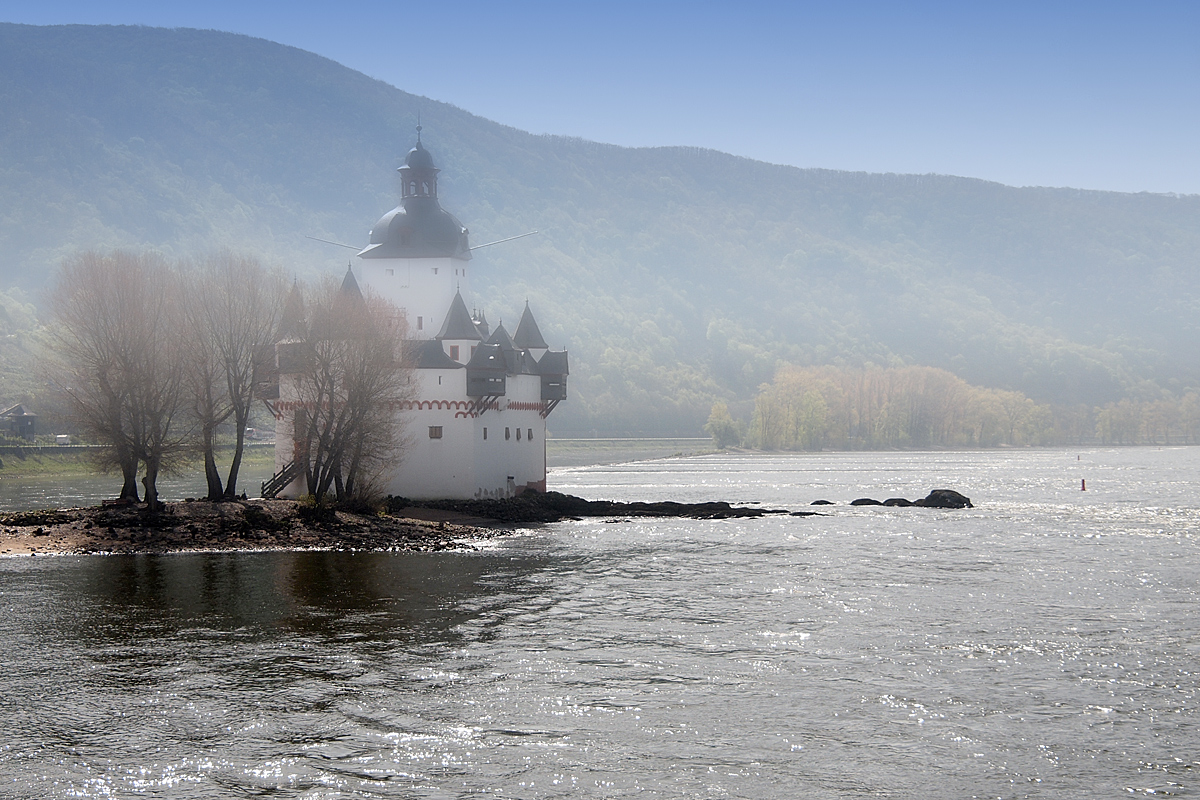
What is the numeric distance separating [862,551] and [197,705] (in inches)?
1203

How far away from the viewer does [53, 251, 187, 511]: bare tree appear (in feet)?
149

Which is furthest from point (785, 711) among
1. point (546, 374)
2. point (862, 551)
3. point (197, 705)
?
point (546, 374)

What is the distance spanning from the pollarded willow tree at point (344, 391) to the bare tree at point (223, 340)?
256cm

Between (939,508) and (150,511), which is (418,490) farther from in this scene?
(939,508)

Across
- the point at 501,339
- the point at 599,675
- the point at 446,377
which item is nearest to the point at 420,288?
the point at 501,339

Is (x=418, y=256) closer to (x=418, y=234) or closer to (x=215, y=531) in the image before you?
(x=418, y=234)

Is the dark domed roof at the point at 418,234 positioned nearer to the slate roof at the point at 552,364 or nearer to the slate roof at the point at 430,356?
the slate roof at the point at 430,356

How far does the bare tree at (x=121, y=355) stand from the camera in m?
45.5

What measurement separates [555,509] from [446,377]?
9.17 metres

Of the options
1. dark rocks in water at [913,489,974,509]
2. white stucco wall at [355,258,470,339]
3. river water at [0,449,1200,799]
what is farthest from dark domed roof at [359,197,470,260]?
dark rocks in water at [913,489,974,509]

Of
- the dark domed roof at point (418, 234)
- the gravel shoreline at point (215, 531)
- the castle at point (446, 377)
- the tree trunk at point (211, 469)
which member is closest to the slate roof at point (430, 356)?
the castle at point (446, 377)

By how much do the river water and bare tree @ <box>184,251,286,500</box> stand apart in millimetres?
8971

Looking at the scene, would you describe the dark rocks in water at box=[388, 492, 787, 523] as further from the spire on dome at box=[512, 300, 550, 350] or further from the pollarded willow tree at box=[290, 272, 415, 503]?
the spire on dome at box=[512, 300, 550, 350]

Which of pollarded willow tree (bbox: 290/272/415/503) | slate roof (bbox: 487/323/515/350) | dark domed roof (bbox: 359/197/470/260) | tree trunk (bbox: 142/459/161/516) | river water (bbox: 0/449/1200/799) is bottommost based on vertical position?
river water (bbox: 0/449/1200/799)
